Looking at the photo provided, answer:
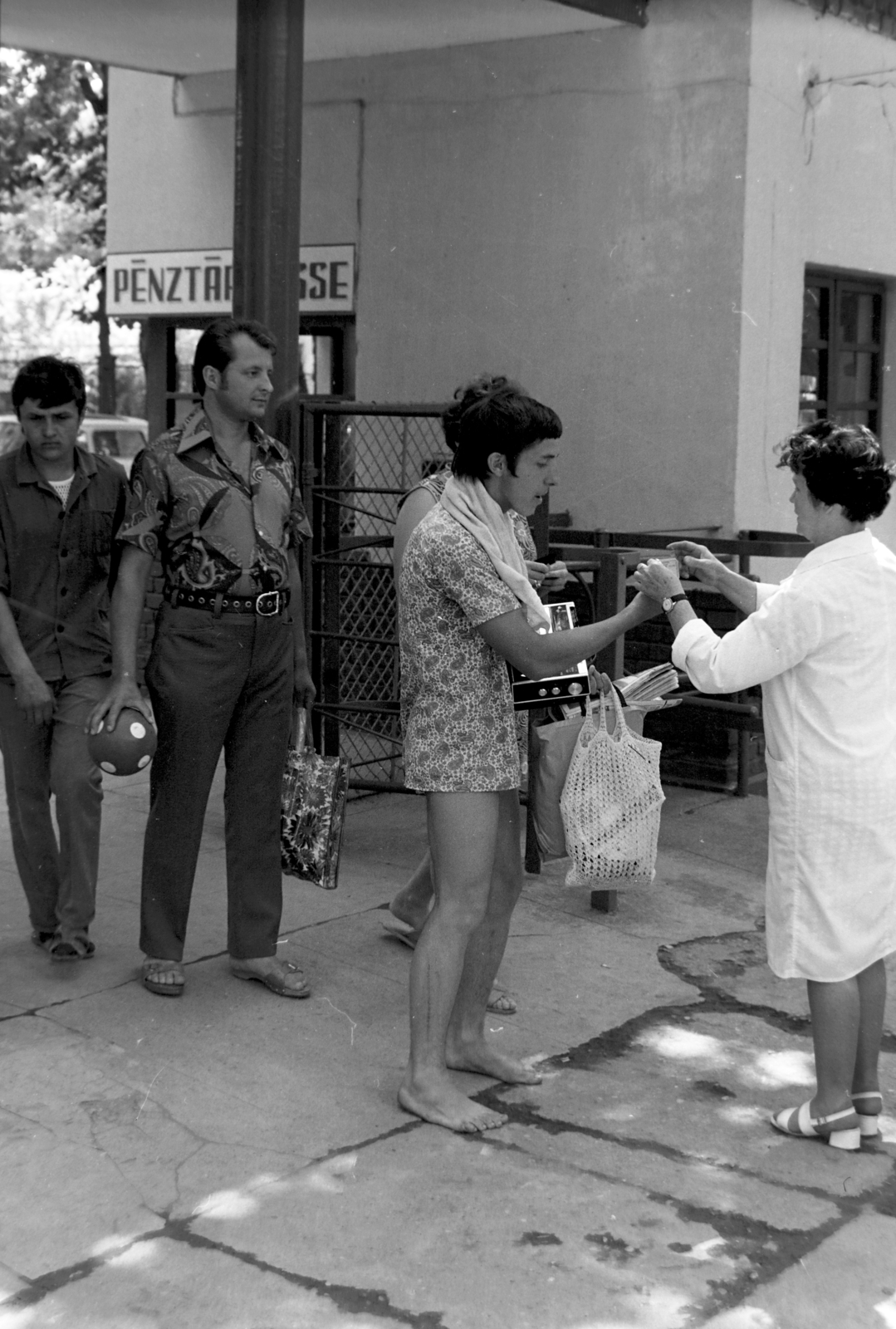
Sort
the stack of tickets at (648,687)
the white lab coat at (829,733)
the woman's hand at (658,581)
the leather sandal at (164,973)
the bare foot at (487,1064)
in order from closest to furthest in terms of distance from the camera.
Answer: the white lab coat at (829,733)
the woman's hand at (658,581)
the bare foot at (487,1064)
the stack of tickets at (648,687)
the leather sandal at (164,973)

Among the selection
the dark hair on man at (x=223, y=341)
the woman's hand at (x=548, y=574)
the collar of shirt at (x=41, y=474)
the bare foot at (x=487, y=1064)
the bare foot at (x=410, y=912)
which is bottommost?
the bare foot at (x=487, y=1064)

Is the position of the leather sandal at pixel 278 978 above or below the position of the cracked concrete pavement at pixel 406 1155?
above

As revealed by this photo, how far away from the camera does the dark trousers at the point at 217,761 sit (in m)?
4.63

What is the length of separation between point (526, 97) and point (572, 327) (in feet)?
3.77

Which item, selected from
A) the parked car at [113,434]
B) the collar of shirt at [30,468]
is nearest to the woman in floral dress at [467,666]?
the collar of shirt at [30,468]

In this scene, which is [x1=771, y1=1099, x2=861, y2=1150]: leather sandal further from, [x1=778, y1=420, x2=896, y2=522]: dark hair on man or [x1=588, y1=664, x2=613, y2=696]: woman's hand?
[x1=778, y1=420, x2=896, y2=522]: dark hair on man

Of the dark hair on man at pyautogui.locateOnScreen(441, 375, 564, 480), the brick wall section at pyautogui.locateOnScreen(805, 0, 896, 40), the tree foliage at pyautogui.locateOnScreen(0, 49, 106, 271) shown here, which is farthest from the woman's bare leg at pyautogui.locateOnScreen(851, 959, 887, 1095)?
the tree foliage at pyautogui.locateOnScreen(0, 49, 106, 271)

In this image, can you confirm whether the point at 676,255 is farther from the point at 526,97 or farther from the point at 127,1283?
the point at 127,1283

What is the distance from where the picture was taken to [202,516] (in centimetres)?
459

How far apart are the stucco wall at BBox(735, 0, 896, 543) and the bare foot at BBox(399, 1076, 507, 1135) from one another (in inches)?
160

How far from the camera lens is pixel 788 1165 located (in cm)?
383

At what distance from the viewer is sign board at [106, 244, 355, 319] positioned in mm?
8602

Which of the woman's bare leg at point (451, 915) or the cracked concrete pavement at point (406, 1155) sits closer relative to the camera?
the cracked concrete pavement at point (406, 1155)

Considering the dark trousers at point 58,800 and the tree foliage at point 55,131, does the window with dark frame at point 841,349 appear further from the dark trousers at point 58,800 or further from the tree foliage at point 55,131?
the tree foliage at point 55,131
